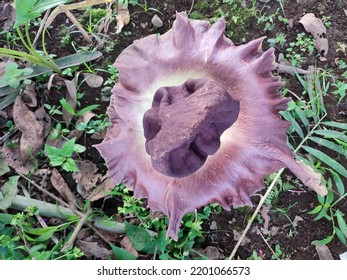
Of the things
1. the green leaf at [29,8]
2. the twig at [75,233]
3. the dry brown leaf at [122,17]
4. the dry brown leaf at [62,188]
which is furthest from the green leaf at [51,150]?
the dry brown leaf at [122,17]

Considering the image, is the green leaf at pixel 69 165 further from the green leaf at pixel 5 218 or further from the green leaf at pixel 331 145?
the green leaf at pixel 331 145

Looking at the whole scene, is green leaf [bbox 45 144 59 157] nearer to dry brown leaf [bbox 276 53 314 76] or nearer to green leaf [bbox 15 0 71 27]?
green leaf [bbox 15 0 71 27]

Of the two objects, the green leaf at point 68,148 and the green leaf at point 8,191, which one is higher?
the green leaf at point 68,148

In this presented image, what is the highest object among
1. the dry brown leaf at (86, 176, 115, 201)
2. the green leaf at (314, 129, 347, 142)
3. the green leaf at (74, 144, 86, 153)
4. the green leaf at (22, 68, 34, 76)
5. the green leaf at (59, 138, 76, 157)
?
the green leaf at (314, 129, 347, 142)

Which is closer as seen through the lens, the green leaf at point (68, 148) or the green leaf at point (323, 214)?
the green leaf at point (68, 148)

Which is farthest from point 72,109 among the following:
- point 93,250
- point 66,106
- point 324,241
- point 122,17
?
point 324,241

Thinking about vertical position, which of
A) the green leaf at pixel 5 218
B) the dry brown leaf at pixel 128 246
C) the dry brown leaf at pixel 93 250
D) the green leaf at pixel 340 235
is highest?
the green leaf at pixel 340 235

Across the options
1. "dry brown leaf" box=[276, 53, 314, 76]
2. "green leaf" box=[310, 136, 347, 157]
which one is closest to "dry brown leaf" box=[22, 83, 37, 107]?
"dry brown leaf" box=[276, 53, 314, 76]

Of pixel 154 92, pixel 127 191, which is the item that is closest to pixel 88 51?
pixel 127 191
